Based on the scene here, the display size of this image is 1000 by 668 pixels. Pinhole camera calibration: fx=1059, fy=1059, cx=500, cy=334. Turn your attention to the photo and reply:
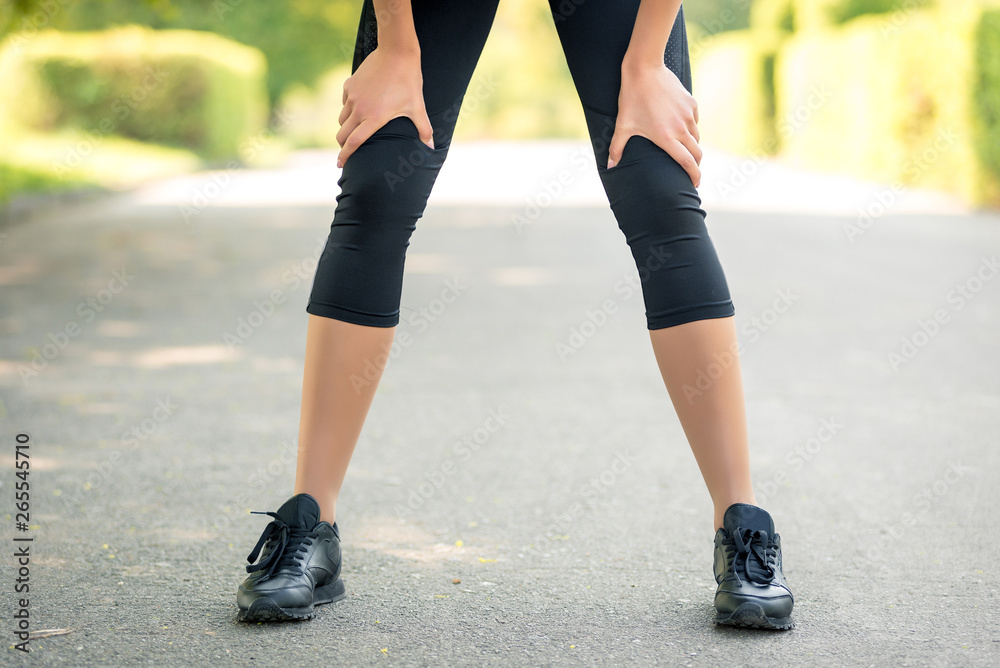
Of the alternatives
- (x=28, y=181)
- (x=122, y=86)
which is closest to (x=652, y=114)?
(x=28, y=181)

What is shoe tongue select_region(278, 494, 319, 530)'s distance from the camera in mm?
1876

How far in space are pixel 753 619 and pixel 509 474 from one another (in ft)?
3.86

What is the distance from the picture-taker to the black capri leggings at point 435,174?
189 centimetres

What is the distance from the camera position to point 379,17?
193cm

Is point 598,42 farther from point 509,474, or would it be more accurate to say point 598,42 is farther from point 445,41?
point 509,474

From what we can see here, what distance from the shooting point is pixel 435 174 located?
196cm

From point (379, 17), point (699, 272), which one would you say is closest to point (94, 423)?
point (379, 17)

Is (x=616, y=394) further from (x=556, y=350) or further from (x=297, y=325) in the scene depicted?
(x=297, y=325)

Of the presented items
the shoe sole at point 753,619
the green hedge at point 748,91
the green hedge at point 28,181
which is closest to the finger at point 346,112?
the shoe sole at point 753,619

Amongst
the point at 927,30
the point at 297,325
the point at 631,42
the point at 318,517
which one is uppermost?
the point at 927,30

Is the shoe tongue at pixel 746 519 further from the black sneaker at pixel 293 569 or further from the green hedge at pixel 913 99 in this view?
the green hedge at pixel 913 99

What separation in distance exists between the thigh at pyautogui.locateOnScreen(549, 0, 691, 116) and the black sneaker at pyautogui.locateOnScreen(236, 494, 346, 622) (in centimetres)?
91

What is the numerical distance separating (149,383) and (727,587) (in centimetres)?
276

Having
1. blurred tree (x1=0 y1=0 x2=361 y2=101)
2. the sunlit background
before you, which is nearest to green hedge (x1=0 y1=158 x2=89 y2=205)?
the sunlit background
